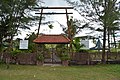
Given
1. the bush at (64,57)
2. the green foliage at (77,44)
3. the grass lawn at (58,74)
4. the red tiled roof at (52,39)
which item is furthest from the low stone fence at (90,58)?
the grass lawn at (58,74)

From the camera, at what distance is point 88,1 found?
74.8 ft

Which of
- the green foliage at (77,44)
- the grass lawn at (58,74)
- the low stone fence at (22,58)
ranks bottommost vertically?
the grass lawn at (58,74)

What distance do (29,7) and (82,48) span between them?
8.10 metres

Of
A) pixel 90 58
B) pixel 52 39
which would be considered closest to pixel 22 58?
pixel 52 39

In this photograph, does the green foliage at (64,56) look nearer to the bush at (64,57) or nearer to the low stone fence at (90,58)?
the bush at (64,57)

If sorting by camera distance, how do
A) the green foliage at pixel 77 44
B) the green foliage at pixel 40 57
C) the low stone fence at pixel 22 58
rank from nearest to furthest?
the green foliage at pixel 40 57, the low stone fence at pixel 22 58, the green foliage at pixel 77 44

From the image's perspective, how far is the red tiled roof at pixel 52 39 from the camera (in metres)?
24.5

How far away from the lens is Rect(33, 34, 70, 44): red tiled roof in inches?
963

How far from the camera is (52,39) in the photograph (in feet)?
81.8

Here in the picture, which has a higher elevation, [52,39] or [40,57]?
[52,39]

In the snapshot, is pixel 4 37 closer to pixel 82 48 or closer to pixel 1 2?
pixel 1 2

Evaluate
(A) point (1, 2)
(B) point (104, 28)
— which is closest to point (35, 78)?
(A) point (1, 2)

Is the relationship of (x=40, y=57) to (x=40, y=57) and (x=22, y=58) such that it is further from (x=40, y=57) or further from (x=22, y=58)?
(x=22, y=58)

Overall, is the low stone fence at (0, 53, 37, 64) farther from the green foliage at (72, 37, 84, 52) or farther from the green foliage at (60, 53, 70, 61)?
the green foliage at (72, 37, 84, 52)
